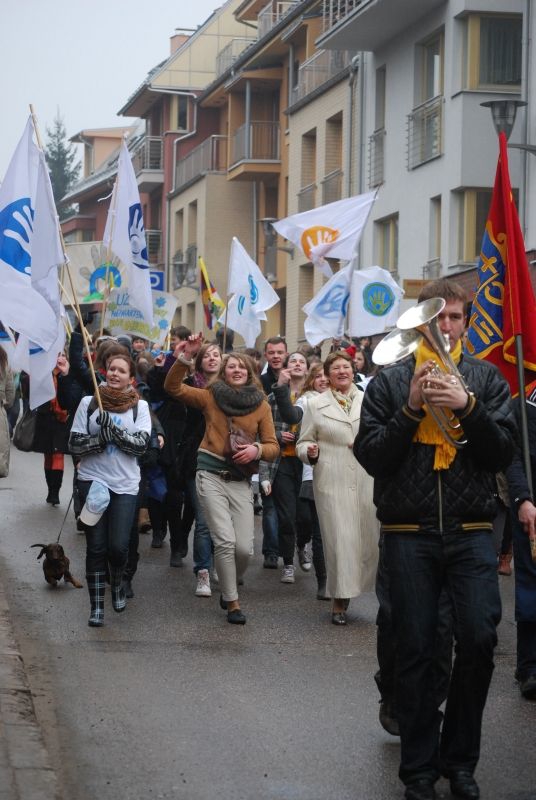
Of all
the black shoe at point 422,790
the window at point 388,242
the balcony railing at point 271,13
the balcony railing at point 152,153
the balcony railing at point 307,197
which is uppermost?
the balcony railing at point 271,13

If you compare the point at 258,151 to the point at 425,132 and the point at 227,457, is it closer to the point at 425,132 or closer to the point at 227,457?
the point at 425,132

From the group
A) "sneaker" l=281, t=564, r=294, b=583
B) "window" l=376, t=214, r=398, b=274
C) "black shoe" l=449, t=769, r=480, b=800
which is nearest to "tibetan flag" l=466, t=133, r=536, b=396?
"black shoe" l=449, t=769, r=480, b=800

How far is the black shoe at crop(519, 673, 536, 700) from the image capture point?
704cm

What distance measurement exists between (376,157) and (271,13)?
11994 millimetres

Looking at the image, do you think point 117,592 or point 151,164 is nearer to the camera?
point 117,592

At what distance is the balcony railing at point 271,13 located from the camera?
128 ft

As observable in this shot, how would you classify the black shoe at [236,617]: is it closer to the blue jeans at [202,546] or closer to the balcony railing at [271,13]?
the blue jeans at [202,546]

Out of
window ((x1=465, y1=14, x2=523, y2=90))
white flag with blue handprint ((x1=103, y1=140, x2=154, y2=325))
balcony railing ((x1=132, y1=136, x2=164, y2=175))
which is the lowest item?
white flag with blue handprint ((x1=103, y1=140, x2=154, y2=325))

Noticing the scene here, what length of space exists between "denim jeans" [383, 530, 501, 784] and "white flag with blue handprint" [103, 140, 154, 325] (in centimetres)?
786

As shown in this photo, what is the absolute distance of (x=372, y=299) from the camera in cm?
1944

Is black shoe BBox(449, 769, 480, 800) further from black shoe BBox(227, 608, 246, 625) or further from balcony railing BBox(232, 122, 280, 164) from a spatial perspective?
balcony railing BBox(232, 122, 280, 164)

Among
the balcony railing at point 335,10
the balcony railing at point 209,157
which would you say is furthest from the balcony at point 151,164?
the balcony railing at point 335,10

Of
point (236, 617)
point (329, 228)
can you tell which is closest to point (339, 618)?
point (236, 617)

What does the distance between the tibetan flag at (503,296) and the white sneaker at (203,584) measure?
3.53 meters
